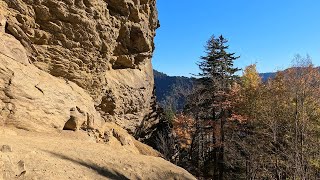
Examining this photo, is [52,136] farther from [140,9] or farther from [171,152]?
[171,152]

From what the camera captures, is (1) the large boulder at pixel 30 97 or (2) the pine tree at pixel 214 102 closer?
(1) the large boulder at pixel 30 97

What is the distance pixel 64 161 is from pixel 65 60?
8854 millimetres

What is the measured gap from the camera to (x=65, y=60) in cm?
1798

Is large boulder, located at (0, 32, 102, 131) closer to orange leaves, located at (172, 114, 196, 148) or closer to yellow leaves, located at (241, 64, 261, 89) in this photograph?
orange leaves, located at (172, 114, 196, 148)

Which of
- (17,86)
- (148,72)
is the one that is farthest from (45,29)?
(148,72)

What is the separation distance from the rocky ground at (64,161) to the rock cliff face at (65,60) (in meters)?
1.06

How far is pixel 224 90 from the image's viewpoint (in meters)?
32.6

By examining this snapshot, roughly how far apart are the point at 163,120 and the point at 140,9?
15015 millimetres

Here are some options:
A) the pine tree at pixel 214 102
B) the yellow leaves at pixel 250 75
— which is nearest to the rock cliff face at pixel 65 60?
the pine tree at pixel 214 102

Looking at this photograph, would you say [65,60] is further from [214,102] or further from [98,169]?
[214,102]

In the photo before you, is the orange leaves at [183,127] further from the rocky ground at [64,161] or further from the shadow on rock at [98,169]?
the shadow on rock at [98,169]

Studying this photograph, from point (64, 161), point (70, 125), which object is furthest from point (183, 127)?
point (64, 161)

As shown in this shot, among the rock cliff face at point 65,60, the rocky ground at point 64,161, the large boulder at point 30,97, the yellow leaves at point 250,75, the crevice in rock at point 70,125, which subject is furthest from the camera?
the yellow leaves at point 250,75

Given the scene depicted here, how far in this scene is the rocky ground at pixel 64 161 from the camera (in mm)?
8555
